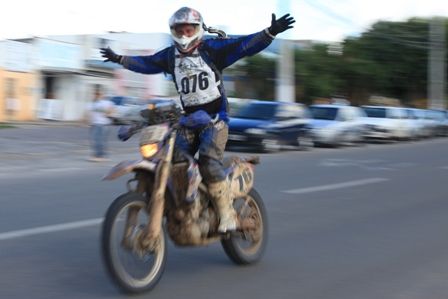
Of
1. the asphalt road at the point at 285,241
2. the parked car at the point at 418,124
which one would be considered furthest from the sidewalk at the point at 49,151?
the parked car at the point at 418,124

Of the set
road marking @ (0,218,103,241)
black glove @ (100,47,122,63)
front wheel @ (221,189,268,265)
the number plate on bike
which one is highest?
black glove @ (100,47,122,63)

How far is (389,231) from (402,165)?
8404 millimetres

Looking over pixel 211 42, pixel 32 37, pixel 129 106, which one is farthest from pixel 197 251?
pixel 32 37

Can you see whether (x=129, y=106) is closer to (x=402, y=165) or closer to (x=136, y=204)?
(x=402, y=165)

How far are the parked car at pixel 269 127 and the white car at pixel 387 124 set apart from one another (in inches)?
219

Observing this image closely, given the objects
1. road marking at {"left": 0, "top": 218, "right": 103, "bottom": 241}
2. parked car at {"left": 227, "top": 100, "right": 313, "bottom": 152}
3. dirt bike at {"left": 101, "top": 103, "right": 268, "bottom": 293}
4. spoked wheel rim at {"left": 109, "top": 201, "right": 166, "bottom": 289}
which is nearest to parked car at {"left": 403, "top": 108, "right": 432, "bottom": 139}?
parked car at {"left": 227, "top": 100, "right": 313, "bottom": 152}

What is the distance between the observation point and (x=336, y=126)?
2188 centimetres

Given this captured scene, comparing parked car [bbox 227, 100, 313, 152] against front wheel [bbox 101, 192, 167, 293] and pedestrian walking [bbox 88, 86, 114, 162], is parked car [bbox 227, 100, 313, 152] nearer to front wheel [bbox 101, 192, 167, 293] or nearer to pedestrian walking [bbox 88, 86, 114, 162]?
pedestrian walking [bbox 88, 86, 114, 162]

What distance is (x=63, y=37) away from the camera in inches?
1642

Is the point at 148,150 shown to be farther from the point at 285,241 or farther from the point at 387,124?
the point at 387,124

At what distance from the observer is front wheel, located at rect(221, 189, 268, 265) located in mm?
5695

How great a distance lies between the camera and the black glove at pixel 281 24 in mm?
4926

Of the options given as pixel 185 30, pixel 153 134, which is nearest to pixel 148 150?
pixel 153 134

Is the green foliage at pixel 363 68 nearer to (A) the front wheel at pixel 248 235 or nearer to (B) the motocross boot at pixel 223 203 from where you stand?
(A) the front wheel at pixel 248 235
